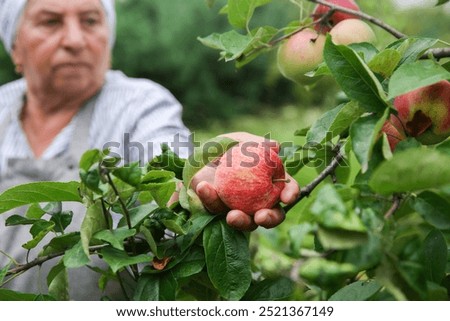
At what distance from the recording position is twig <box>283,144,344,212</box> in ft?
1.83

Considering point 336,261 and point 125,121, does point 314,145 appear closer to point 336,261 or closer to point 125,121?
point 336,261

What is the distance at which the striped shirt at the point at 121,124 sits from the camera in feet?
4.58

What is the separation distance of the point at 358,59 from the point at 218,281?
205 millimetres

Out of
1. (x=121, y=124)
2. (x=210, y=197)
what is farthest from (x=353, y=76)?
(x=121, y=124)

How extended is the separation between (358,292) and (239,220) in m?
0.11

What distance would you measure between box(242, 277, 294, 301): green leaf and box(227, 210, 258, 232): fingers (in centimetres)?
8

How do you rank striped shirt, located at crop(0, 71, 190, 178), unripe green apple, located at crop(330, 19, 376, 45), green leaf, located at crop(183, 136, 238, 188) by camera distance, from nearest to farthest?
1. green leaf, located at crop(183, 136, 238, 188)
2. unripe green apple, located at crop(330, 19, 376, 45)
3. striped shirt, located at crop(0, 71, 190, 178)

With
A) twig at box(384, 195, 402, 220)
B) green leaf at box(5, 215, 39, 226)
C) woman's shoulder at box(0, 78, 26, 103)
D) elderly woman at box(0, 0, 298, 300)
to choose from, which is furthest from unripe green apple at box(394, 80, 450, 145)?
woman's shoulder at box(0, 78, 26, 103)

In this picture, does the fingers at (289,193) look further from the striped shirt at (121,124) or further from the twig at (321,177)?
the striped shirt at (121,124)

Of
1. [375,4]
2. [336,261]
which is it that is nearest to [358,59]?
[336,261]

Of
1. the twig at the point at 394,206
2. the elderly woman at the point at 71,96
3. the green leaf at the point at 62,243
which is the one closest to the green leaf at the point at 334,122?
the twig at the point at 394,206

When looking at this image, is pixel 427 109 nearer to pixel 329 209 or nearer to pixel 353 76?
pixel 353 76

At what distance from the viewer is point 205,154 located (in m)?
0.58

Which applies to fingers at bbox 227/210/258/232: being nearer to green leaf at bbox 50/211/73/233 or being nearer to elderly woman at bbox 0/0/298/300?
green leaf at bbox 50/211/73/233
